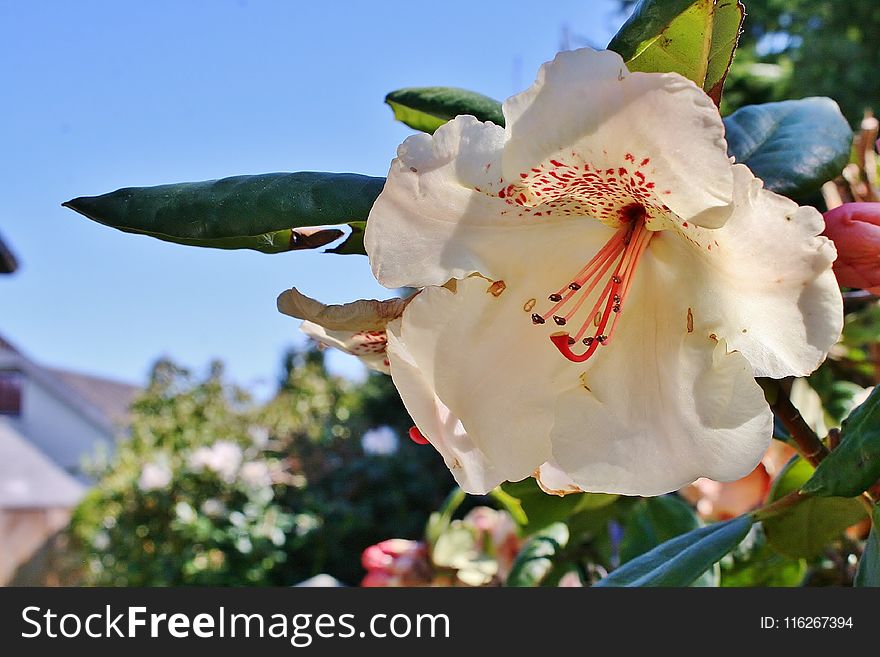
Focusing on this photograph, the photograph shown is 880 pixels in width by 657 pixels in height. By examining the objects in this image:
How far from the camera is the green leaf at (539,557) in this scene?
100 cm

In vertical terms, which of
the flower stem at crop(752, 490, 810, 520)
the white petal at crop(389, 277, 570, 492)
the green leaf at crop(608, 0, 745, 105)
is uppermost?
the green leaf at crop(608, 0, 745, 105)

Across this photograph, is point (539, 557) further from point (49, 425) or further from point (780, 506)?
point (49, 425)

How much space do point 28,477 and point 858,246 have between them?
10316 mm

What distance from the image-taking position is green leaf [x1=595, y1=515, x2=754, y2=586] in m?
0.55

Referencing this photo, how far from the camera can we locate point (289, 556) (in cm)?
450

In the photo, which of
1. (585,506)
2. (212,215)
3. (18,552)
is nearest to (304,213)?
(212,215)

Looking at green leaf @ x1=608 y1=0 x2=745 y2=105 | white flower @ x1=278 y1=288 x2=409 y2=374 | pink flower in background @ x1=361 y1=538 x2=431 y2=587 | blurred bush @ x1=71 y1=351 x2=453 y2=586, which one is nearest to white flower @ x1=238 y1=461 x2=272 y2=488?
blurred bush @ x1=71 y1=351 x2=453 y2=586

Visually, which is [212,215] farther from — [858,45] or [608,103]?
[858,45]

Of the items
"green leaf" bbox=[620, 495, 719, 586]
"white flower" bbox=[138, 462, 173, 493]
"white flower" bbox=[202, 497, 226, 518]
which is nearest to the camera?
"green leaf" bbox=[620, 495, 719, 586]

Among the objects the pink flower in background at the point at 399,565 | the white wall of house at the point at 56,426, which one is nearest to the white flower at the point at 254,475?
the pink flower in background at the point at 399,565

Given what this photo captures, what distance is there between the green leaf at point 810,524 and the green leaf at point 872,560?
9cm

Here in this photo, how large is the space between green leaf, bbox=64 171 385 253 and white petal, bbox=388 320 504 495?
7 centimetres

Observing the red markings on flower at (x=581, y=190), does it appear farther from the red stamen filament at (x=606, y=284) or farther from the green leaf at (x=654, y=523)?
the green leaf at (x=654, y=523)

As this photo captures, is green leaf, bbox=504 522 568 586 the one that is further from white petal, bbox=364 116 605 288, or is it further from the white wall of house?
the white wall of house
